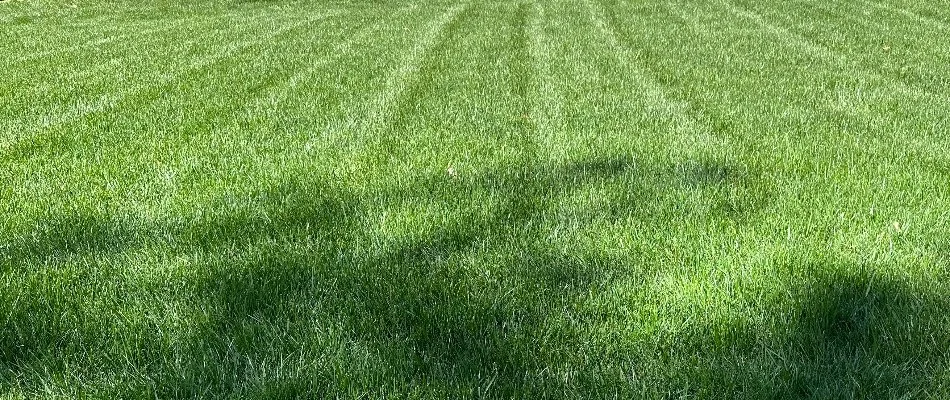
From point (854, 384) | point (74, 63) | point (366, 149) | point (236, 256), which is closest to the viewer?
point (854, 384)

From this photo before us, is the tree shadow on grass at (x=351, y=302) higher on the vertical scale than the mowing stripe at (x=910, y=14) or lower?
higher

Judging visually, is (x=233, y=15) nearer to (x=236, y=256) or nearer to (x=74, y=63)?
(x=74, y=63)

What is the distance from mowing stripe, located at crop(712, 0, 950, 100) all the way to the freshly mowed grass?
7 centimetres

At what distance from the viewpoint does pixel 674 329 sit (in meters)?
2.43

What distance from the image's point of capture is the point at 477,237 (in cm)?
316

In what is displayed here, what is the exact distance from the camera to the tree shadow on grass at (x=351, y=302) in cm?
219

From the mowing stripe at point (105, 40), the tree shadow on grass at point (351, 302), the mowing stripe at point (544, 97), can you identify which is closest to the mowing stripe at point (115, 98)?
the mowing stripe at point (105, 40)

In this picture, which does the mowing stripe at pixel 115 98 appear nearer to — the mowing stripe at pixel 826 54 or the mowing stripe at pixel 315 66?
the mowing stripe at pixel 315 66

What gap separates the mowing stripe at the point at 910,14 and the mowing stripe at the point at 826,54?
2.02 m

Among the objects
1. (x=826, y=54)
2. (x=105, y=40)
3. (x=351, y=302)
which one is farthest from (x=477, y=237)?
(x=105, y=40)

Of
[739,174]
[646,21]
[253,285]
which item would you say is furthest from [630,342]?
[646,21]

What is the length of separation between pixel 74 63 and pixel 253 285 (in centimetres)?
668

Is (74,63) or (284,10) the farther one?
(284,10)

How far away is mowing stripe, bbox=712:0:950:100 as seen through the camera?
6.47 metres
